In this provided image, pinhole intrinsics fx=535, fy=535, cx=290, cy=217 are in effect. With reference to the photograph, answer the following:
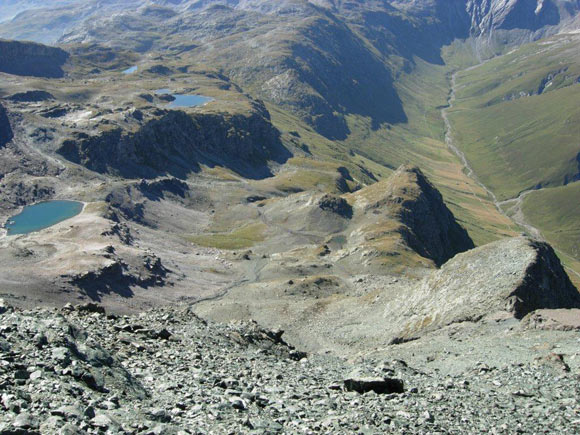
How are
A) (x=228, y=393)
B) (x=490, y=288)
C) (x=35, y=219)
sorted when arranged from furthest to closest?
(x=35, y=219), (x=490, y=288), (x=228, y=393)

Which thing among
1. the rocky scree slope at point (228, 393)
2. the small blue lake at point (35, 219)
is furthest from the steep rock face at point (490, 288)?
the small blue lake at point (35, 219)

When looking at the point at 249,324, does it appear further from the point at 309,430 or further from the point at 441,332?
the point at 309,430

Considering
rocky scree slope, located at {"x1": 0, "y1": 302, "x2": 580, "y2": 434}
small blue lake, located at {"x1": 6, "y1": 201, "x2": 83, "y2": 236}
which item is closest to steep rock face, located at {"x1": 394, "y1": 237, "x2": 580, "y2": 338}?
rocky scree slope, located at {"x1": 0, "y1": 302, "x2": 580, "y2": 434}

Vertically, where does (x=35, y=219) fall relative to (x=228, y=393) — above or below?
below

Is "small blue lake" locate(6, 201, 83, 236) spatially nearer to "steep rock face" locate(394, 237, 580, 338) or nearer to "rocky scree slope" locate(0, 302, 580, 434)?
"steep rock face" locate(394, 237, 580, 338)

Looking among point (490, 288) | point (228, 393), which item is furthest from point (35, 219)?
point (228, 393)

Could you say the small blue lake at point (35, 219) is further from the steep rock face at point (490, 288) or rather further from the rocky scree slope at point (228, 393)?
the rocky scree slope at point (228, 393)

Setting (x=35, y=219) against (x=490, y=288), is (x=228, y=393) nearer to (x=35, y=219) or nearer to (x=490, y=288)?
(x=490, y=288)
